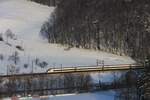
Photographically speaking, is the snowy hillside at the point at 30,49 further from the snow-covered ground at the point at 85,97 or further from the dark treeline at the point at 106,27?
the snow-covered ground at the point at 85,97

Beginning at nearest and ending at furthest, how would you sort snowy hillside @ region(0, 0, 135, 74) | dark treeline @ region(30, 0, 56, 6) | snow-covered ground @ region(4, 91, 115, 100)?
snow-covered ground @ region(4, 91, 115, 100)
snowy hillside @ region(0, 0, 135, 74)
dark treeline @ region(30, 0, 56, 6)

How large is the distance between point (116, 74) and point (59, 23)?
940 inches

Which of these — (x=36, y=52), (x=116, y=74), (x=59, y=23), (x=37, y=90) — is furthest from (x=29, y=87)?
(x=59, y=23)

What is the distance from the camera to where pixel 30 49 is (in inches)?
2468

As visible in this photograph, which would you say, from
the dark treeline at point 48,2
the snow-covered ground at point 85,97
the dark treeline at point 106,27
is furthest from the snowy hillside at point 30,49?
the snow-covered ground at point 85,97

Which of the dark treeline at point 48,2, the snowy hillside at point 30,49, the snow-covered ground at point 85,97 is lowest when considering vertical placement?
the snow-covered ground at point 85,97

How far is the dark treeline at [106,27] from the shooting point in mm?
66250

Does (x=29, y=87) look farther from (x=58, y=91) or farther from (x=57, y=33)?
(x=57, y=33)

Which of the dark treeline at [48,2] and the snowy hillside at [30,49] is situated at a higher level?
the dark treeline at [48,2]

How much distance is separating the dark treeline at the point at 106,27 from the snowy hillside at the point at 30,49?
1926 millimetres

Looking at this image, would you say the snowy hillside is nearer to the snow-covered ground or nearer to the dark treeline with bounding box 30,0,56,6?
the dark treeline with bounding box 30,0,56,6

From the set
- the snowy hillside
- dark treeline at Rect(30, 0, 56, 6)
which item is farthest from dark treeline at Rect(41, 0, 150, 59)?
dark treeline at Rect(30, 0, 56, 6)

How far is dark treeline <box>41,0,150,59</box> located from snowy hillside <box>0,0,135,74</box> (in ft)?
6.32

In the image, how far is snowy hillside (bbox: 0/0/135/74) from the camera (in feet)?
184
